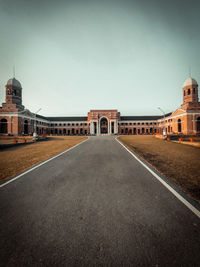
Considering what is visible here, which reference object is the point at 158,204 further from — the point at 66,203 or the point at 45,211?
the point at 45,211

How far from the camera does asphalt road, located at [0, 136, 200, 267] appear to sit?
1.54 meters

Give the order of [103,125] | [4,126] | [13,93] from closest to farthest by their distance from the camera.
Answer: [4,126], [13,93], [103,125]

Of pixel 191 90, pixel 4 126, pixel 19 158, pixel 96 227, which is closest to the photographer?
pixel 96 227

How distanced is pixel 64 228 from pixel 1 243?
0.90 m

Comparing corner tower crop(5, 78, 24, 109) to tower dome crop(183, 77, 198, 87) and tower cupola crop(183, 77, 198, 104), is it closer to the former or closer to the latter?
tower cupola crop(183, 77, 198, 104)

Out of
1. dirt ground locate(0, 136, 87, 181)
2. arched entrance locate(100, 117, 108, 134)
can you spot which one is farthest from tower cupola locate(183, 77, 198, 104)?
dirt ground locate(0, 136, 87, 181)

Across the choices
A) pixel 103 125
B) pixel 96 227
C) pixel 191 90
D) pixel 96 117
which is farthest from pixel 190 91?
pixel 96 227

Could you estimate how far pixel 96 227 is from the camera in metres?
2.02

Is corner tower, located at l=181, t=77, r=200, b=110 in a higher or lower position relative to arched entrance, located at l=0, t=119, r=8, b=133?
higher

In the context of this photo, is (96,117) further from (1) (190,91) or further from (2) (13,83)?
(1) (190,91)

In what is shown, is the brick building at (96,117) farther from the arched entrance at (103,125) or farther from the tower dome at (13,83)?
the arched entrance at (103,125)

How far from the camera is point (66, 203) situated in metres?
2.76

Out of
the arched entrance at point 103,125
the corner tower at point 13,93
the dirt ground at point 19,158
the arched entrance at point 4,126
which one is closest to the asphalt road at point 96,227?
the dirt ground at point 19,158

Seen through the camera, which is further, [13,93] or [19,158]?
[13,93]
